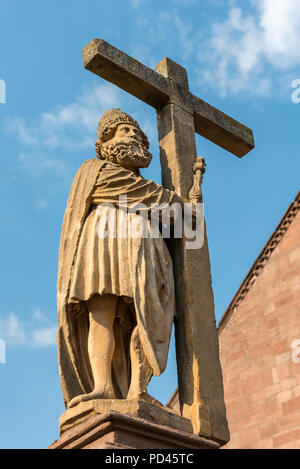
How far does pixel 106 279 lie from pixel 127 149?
1.31m

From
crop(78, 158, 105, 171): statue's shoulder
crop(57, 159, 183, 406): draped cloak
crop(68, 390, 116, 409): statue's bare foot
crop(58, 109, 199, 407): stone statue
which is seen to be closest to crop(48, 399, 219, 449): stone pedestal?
crop(68, 390, 116, 409): statue's bare foot

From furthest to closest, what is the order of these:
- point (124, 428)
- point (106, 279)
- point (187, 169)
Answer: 1. point (187, 169)
2. point (106, 279)
3. point (124, 428)

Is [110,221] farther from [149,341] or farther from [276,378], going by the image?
[276,378]

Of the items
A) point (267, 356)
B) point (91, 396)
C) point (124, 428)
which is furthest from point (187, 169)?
point (267, 356)

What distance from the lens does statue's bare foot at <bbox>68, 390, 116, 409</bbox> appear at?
224 inches

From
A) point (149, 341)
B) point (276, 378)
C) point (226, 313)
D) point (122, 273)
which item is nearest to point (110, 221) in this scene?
point (122, 273)

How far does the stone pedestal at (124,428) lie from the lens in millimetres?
5305

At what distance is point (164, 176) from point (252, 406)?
818 centimetres

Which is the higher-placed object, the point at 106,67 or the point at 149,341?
the point at 106,67

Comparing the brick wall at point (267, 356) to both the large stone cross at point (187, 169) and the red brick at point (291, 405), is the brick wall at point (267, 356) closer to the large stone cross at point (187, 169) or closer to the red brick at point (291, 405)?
the red brick at point (291, 405)

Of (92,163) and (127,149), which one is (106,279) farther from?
(127,149)

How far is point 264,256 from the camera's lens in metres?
16.1

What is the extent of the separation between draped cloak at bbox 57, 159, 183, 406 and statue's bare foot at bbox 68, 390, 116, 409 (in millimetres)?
207
